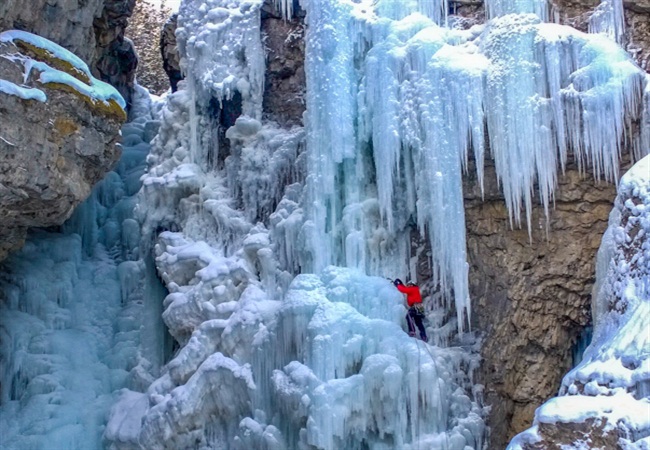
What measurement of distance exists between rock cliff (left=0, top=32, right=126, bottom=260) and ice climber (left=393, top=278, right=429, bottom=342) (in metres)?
3.74

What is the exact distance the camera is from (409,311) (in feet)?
32.8

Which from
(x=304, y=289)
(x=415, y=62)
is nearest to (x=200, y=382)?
(x=304, y=289)

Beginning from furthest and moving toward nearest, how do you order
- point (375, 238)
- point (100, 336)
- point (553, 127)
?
point (100, 336) < point (375, 238) < point (553, 127)

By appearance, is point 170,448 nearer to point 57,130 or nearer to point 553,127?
point 57,130

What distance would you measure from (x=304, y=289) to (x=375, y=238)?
1106 millimetres

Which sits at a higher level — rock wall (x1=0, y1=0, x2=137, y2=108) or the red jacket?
rock wall (x1=0, y1=0, x2=137, y2=108)

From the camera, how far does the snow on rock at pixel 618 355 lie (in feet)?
20.7

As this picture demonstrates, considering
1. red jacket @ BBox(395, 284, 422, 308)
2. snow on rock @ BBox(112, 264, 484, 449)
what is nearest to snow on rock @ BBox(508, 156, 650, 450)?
snow on rock @ BBox(112, 264, 484, 449)

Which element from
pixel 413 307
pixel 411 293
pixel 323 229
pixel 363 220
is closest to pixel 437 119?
pixel 363 220

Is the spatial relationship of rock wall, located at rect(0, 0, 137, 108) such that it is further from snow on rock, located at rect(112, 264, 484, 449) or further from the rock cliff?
snow on rock, located at rect(112, 264, 484, 449)

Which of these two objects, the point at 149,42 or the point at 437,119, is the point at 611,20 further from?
the point at 149,42

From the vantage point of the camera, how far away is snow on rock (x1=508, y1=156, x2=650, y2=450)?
630cm

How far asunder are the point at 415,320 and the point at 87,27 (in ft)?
18.8

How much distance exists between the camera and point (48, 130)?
9898 mm
